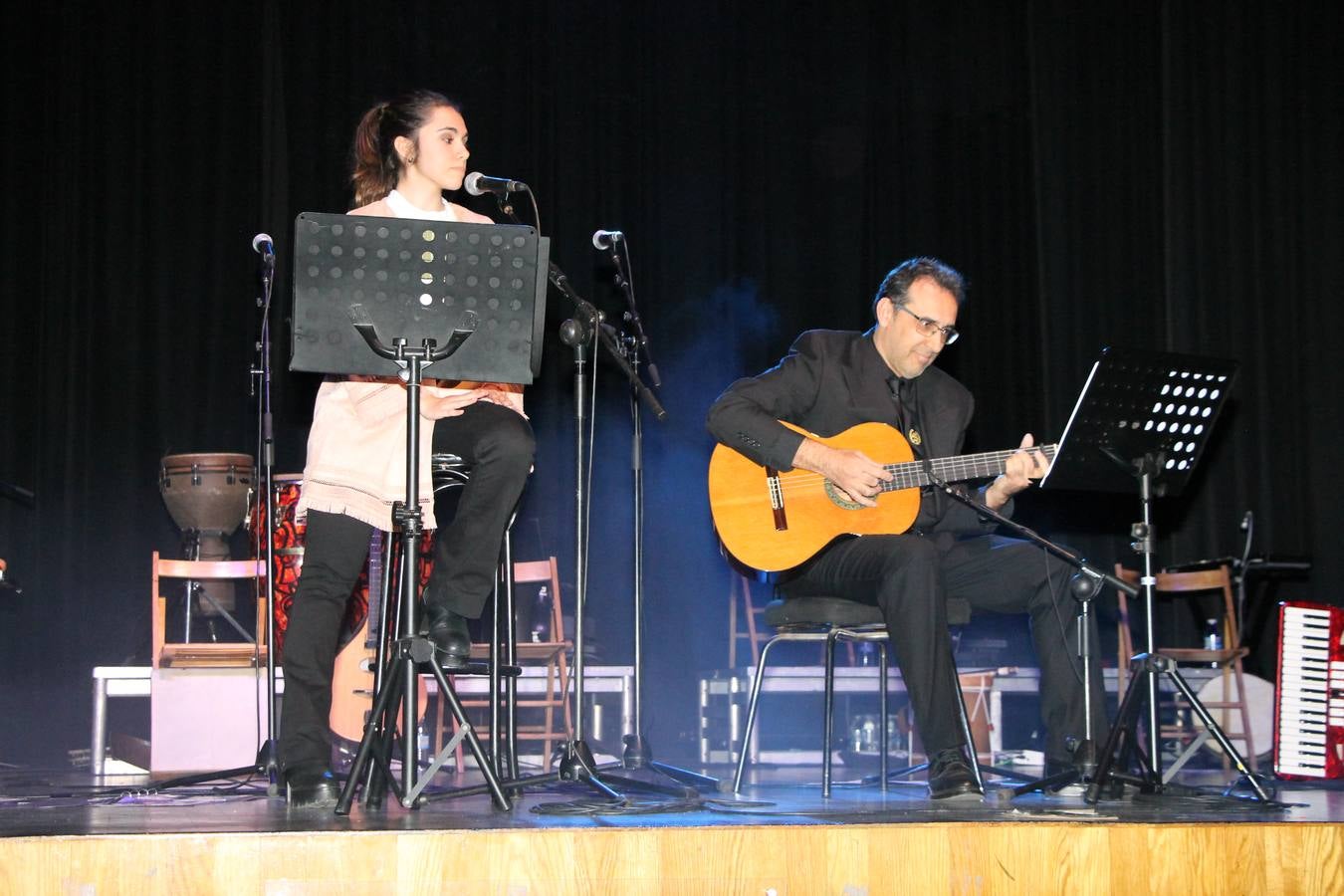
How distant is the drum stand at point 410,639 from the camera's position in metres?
2.89

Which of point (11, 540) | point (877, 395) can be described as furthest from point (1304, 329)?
point (11, 540)

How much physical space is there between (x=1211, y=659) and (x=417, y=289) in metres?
4.25

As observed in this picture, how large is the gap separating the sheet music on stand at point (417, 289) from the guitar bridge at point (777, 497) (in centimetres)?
120

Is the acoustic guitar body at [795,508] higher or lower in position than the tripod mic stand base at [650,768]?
higher

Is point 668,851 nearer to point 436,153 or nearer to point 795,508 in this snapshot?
point 795,508

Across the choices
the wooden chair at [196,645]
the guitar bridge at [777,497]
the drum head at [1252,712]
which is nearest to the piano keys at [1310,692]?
the drum head at [1252,712]

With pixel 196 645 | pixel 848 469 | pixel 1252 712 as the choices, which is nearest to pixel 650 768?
pixel 848 469

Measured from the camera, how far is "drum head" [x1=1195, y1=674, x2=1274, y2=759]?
6110 mm

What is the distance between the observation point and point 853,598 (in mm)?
3814

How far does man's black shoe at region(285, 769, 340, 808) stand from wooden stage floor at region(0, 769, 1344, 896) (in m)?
0.05

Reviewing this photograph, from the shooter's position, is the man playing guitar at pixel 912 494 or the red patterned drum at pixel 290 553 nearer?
the man playing guitar at pixel 912 494

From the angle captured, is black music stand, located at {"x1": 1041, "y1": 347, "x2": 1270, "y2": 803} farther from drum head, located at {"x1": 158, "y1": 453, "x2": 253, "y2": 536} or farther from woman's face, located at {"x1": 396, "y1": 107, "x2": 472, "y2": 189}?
drum head, located at {"x1": 158, "y1": 453, "x2": 253, "y2": 536}

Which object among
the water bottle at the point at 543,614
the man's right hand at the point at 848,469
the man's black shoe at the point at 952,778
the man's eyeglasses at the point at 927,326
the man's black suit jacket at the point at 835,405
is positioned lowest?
the man's black shoe at the point at 952,778

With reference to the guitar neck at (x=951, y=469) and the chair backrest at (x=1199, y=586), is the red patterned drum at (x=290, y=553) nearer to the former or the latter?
the guitar neck at (x=951, y=469)
